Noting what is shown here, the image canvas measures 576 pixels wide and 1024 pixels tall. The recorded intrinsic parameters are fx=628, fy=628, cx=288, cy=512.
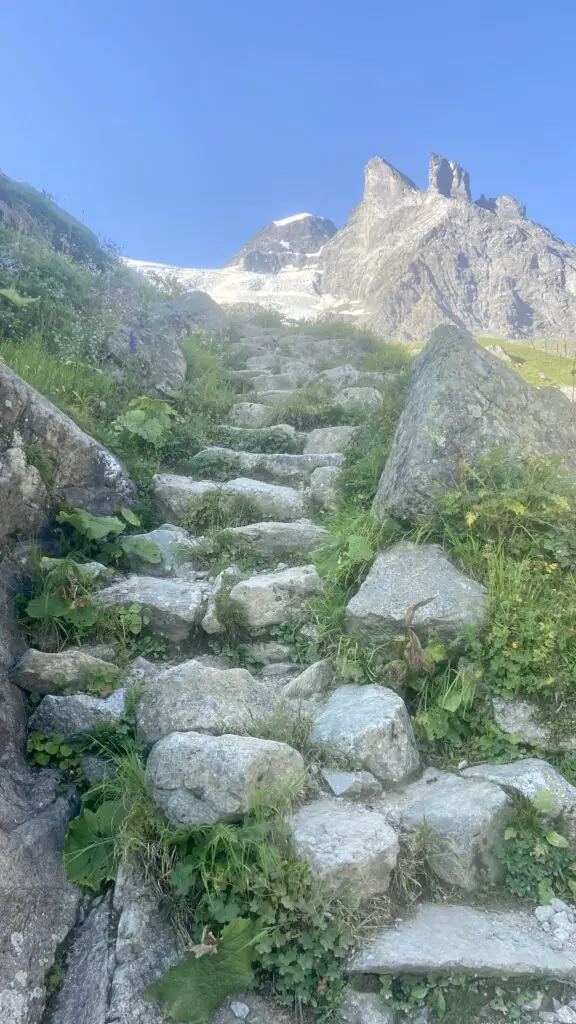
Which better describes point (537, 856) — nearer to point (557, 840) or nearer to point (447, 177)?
point (557, 840)

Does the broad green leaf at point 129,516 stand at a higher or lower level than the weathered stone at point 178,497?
→ lower

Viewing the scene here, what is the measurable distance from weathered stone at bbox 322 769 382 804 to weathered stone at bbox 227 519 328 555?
2969mm

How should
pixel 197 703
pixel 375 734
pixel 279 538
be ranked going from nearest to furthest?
1. pixel 375 734
2. pixel 197 703
3. pixel 279 538

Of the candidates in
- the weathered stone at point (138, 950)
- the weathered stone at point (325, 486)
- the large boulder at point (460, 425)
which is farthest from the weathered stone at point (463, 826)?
the weathered stone at point (325, 486)

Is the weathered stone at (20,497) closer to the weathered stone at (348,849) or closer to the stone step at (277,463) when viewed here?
the stone step at (277,463)

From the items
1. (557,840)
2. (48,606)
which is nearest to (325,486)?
(48,606)

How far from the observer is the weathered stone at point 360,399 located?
10.9 m

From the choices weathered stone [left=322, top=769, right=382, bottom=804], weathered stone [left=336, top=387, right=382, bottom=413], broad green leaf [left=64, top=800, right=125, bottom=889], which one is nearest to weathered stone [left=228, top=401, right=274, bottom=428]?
weathered stone [left=336, top=387, right=382, bottom=413]

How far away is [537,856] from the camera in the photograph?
3.60 m

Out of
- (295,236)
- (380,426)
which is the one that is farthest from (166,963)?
(295,236)

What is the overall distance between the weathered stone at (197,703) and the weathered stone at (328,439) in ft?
17.8

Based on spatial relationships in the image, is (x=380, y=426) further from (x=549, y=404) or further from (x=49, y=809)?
(x=49, y=809)

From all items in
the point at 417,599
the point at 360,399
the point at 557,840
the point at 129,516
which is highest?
the point at 360,399

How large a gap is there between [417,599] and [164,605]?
2.20 m
